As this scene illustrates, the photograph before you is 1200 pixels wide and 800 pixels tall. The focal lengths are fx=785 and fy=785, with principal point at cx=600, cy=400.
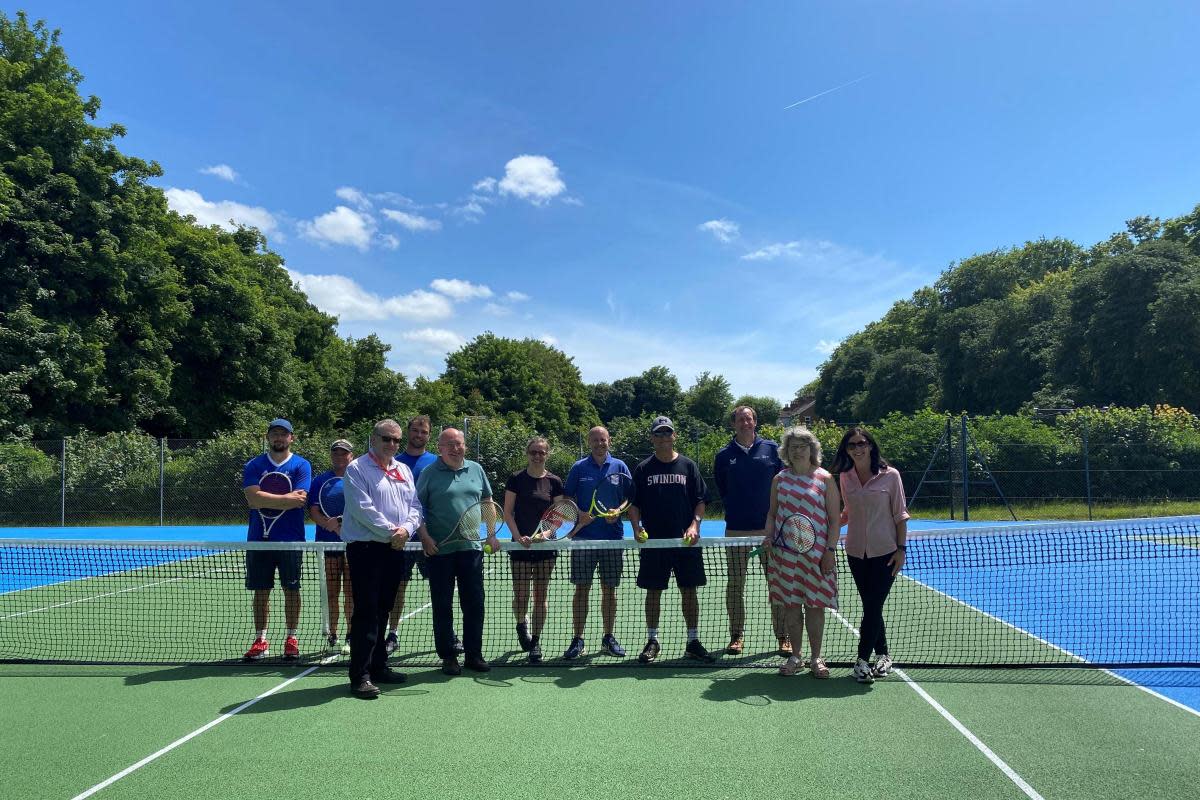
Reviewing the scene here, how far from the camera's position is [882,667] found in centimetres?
567

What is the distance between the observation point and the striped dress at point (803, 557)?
5551 millimetres

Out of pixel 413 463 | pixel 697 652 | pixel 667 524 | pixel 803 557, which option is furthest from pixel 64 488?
pixel 803 557

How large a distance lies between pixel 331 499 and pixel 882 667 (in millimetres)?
4672

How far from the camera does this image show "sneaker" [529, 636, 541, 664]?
6.23 metres

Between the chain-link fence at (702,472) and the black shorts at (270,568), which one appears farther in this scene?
the chain-link fence at (702,472)

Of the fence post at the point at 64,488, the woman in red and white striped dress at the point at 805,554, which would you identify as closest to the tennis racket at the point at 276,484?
the woman in red and white striped dress at the point at 805,554

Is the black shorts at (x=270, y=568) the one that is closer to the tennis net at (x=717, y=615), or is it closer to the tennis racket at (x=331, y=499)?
the tennis net at (x=717, y=615)

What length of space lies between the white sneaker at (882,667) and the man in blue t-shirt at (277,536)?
14.7 feet

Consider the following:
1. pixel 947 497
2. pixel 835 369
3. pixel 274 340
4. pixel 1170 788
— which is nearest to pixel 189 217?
pixel 274 340

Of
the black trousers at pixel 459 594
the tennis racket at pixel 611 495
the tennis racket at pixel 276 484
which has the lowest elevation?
the black trousers at pixel 459 594

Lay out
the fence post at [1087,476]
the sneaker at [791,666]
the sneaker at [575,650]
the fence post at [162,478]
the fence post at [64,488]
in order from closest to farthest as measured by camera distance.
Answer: the sneaker at [791,666]
the sneaker at [575,650]
the fence post at [1087,476]
the fence post at [64,488]
the fence post at [162,478]

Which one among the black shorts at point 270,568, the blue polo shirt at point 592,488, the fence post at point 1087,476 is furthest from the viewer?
the fence post at point 1087,476

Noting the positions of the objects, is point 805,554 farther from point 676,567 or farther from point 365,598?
point 365,598

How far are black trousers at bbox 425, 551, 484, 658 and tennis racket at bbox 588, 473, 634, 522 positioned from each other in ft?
3.39
